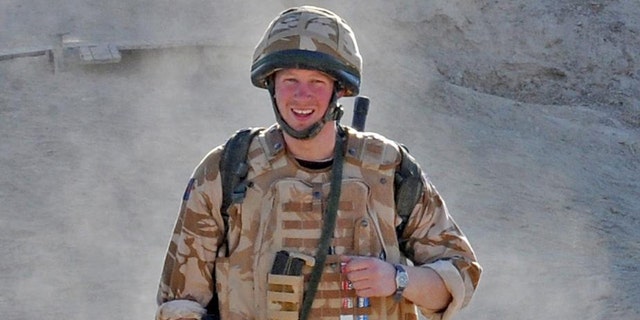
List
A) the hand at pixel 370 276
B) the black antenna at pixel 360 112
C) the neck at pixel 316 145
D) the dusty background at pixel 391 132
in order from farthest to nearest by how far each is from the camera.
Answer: the dusty background at pixel 391 132
the black antenna at pixel 360 112
the neck at pixel 316 145
the hand at pixel 370 276

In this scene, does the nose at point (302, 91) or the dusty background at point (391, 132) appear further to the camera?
the dusty background at point (391, 132)

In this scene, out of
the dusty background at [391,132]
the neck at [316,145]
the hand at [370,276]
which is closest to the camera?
the hand at [370,276]

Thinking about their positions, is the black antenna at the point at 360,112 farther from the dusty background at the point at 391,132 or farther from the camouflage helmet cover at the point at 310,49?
the dusty background at the point at 391,132

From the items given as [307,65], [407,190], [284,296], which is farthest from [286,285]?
[307,65]

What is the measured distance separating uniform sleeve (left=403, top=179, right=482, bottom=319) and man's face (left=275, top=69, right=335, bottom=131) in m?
0.33

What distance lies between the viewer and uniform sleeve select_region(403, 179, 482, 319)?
3117mm

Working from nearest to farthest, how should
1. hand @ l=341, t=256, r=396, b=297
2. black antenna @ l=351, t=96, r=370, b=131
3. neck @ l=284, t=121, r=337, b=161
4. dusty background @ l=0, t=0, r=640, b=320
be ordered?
hand @ l=341, t=256, r=396, b=297 < neck @ l=284, t=121, r=337, b=161 < black antenna @ l=351, t=96, r=370, b=131 < dusty background @ l=0, t=0, r=640, b=320

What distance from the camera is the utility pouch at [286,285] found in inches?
117

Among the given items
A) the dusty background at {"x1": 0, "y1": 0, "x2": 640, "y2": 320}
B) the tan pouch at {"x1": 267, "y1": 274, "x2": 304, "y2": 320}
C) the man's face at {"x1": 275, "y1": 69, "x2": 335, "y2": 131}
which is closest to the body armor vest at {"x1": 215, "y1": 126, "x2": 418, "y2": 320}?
the tan pouch at {"x1": 267, "y1": 274, "x2": 304, "y2": 320}

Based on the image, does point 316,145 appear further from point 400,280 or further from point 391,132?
point 391,132

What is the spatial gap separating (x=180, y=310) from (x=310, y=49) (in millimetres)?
681

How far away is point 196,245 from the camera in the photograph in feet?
9.91

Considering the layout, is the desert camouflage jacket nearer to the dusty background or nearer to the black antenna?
the black antenna

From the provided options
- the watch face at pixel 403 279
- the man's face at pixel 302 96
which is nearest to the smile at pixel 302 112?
the man's face at pixel 302 96
